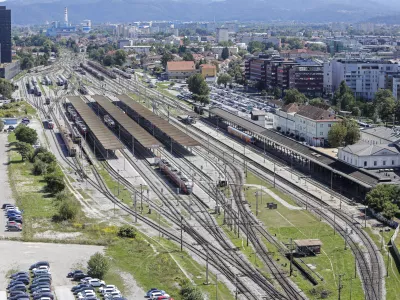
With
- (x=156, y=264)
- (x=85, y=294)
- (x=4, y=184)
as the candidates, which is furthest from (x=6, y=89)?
(x=85, y=294)

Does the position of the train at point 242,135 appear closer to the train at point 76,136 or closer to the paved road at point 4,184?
the train at point 76,136

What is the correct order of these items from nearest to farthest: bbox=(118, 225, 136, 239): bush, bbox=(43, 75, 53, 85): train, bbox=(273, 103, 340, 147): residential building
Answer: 1. bbox=(118, 225, 136, 239): bush
2. bbox=(273, 103, 340, 147): residential building
3. bbox=(43, 75, 53, 85): train

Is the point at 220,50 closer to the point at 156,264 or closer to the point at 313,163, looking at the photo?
the point at 313,163

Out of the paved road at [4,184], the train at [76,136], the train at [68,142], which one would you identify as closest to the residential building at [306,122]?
the train at [76,136]

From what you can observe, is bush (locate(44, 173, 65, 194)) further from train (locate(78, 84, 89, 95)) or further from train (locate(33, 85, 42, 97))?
train (locate(78, 84, 89, 95))

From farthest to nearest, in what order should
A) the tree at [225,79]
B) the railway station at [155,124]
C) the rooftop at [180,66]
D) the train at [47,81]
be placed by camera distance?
the rooftop at [180,66] < the train at [47,81] < the tree at [225,79] < the railway station at [155,124]

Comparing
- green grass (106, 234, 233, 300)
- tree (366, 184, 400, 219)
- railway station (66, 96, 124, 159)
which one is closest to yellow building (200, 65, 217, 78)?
railway station (66, 96, 124, 159)

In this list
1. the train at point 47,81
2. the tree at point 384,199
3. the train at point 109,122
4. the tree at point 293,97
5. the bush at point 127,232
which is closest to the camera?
the bush at point 127,232
